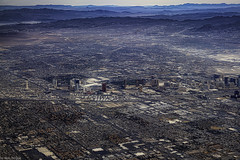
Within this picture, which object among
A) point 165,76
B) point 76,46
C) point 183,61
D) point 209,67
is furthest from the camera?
point 76,46

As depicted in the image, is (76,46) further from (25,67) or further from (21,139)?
(21,139)

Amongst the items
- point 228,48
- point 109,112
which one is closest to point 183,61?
point 228,48

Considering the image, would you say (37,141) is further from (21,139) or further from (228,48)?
(228,48)

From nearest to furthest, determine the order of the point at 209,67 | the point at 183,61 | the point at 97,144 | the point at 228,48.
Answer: the point at 97,144 < the point at 209,67 < the point at 183,61 < the point at 228,48

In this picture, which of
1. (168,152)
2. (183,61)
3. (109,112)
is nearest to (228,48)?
(183,61)

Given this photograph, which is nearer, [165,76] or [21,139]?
[21,139]

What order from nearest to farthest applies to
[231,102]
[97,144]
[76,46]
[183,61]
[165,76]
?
[97,144], [231,102], [165,76], [183,61], [76,46]

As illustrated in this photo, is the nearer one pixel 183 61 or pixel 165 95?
pixel 165 95

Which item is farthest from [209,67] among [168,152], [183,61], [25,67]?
[168,152]

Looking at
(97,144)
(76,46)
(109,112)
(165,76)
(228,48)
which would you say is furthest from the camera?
(76,46)
